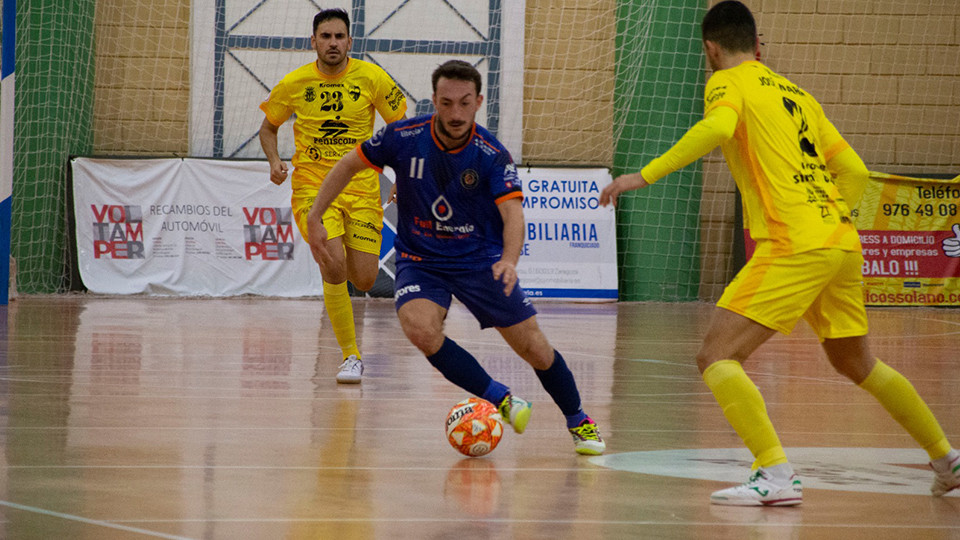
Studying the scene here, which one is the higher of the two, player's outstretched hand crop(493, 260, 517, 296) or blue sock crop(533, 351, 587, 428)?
player's outstretched hand crop(493, 260, 517, 296)

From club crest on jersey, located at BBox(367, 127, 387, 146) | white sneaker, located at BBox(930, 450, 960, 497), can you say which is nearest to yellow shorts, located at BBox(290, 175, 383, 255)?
club crest on jersey, located at BBox(367, 127, 387, 146)

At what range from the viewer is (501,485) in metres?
4.09

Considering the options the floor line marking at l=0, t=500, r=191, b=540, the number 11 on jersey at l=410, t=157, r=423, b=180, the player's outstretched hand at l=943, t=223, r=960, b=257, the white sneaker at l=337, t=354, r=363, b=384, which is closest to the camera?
the floor line marking at l=0, t=500, r=191, b=540

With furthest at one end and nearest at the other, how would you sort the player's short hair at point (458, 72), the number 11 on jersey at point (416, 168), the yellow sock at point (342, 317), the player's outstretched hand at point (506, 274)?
the yellow sock at point (342, 317) < the number 11 on jersey at point (416, 168) < the player's short hair at point (458, 72) < the player's outstretched hand at point (506, 274)

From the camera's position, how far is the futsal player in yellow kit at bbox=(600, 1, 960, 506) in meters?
3.85

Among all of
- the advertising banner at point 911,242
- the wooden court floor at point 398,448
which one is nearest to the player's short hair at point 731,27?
the wooden court floor at point 398,448

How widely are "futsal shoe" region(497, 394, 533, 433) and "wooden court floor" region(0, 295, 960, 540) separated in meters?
0.12

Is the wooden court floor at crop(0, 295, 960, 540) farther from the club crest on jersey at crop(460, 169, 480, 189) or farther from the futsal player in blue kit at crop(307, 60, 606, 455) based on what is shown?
the club crest on jersey at crop(460, 169, 480, 189)

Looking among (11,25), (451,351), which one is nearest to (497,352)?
(451,351)

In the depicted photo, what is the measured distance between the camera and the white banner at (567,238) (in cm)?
1409

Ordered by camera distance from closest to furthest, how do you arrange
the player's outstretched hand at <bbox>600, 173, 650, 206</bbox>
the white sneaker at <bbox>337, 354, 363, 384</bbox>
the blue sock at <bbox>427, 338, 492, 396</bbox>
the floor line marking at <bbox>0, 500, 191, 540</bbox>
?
1. the floor line marking at <bbox>0, 500, 191, 540</bbox>
2. the player's outstretched hand at <bbox>600, 173, 650, 206</bbox>
3. the blue sock at <bbox>427, 338, 492, 396</bbox>
4. the white sneaker at <bbox>337, 354, 363, 384</bbox>

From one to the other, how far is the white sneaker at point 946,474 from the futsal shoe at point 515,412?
1561 millimetres

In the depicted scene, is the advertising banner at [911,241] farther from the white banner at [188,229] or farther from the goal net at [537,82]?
the white banner at [188,229]

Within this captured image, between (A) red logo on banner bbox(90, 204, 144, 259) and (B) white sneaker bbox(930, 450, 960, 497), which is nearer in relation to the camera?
(B) white sneaker bbox(930, 450, 960, 497)
